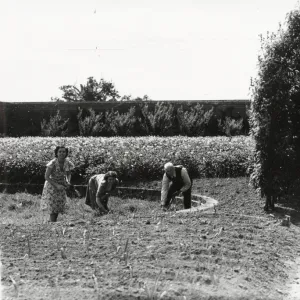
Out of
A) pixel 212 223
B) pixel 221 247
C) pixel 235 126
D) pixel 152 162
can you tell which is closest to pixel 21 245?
pixel 221 247

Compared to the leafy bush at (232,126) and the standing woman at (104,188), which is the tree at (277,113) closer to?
the standing woman at (104,188)

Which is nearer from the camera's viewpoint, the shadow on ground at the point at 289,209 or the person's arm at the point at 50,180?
the shadow on ground at the point at 289,209

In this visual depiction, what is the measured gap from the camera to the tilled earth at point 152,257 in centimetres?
483

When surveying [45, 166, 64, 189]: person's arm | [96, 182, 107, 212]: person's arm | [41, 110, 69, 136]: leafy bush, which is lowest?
[96, 182, 107, 212]: person's arm

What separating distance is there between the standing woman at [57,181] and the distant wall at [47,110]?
14.8 meters

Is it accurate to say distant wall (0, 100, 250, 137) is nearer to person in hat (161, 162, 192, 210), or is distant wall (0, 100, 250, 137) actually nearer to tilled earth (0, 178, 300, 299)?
person in hat (161, 162, 192, 210)

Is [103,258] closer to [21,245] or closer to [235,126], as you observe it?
[21,245]

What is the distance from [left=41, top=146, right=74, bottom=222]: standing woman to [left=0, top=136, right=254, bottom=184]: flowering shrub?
454 centimetres

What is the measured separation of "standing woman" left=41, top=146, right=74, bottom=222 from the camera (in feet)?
33.8

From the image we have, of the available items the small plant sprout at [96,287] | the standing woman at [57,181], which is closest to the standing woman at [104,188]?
the standing woman at [57,181]

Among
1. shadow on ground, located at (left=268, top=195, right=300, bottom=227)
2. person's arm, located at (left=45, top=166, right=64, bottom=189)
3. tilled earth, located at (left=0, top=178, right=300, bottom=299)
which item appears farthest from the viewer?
person's arm, located at (left=45, top=166, right=64, bottom=189)

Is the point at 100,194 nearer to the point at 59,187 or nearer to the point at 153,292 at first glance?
the point at 59,187

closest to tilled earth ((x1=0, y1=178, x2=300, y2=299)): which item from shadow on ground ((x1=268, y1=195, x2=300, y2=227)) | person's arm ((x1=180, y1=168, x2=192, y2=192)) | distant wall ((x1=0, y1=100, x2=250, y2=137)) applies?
shadow on ground ((x1=268, y1=195, x2=300, y2=227))

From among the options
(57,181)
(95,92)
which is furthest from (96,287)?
(95,92)
